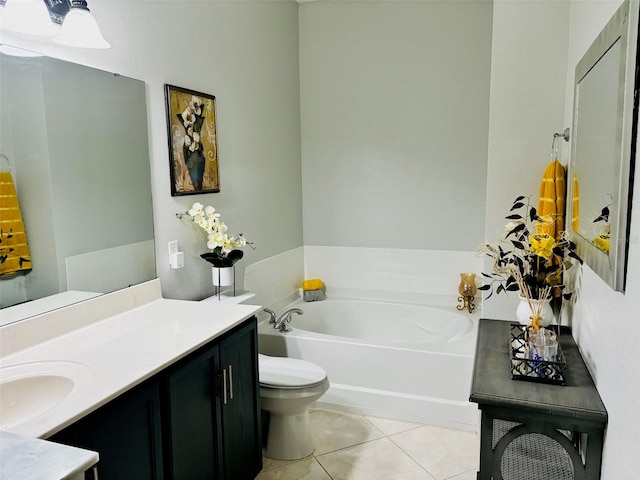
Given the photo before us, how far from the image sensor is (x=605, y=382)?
1.47m

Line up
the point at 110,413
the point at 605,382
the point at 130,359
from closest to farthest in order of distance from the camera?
the point at 110,413 < the point at 605,382 < the point at 130,359

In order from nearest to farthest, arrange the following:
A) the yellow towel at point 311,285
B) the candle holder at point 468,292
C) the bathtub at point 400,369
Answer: the bathtub at point 400,369, the candle holder at point 468,292, the yellow towel at point 311,285

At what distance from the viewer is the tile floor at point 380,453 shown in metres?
2.38

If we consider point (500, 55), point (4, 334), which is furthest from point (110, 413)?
point (500, 55)

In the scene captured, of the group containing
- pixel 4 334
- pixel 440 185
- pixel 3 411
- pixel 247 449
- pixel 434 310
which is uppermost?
pixel 440 185

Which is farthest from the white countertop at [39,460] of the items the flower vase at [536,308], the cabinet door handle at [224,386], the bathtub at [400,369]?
the bathtub at [400,369]

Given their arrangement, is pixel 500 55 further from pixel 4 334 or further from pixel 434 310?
pixel 4 334

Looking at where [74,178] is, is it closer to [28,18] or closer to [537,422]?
[28,18]

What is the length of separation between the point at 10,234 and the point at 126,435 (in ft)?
2.71

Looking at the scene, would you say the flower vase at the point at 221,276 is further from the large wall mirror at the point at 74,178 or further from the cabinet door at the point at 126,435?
the cabinet door at the point at 126,435

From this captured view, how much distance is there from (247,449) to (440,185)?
239cm

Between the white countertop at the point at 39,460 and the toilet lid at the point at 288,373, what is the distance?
4.72 ft

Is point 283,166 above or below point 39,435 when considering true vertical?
above

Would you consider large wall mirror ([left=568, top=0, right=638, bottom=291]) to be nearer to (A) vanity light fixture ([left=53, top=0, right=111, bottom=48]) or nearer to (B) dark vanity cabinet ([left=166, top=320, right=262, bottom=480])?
(B) dark vanity cabinet ([left=166, top=320, right=262, bottom=480])
